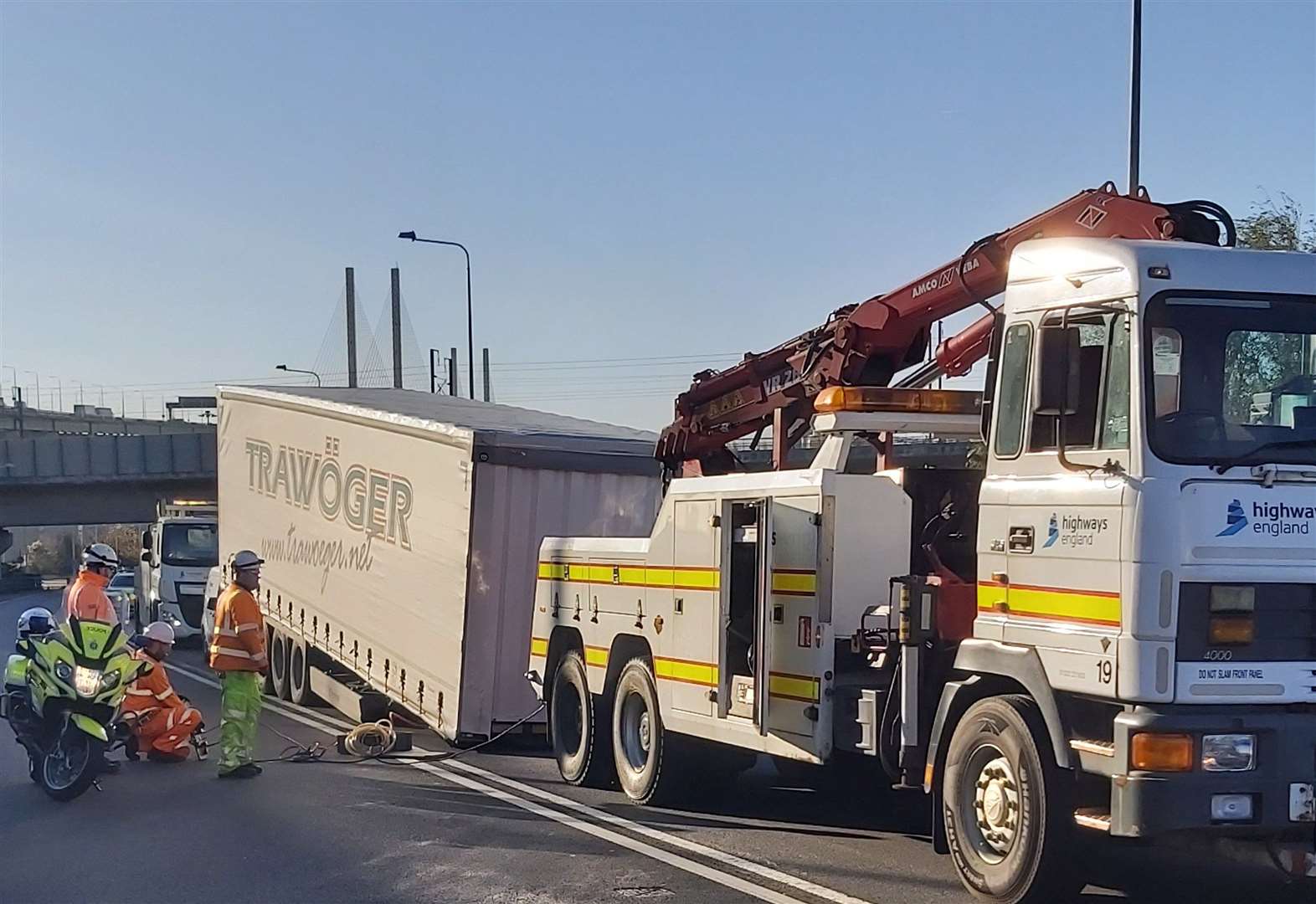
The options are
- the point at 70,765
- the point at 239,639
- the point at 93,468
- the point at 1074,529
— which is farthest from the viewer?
the point at 93,468

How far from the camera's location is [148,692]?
13133 mm

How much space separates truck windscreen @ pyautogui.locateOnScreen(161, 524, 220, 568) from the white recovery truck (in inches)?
818

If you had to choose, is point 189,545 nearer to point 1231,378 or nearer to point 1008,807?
point 1008,807

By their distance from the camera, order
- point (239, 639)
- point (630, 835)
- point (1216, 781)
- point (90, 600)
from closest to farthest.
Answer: point (1216, 781)
point (630, 835)
point (239, 639)
point (90, 600)

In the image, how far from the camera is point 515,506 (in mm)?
13516

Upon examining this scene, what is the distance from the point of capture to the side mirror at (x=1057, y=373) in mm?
7055

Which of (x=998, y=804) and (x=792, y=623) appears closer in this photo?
(x=998, y=804)

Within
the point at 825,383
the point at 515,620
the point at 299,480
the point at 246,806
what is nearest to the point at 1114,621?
the point at 825,383

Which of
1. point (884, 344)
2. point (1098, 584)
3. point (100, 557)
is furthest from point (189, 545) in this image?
point (1098, 584)

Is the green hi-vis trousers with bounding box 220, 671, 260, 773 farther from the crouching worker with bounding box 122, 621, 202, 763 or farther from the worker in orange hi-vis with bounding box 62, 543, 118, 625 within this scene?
the worker in orange hi-vis with bounding box 62, 543, 118, 625

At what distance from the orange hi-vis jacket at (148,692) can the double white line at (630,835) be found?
216 centimetres

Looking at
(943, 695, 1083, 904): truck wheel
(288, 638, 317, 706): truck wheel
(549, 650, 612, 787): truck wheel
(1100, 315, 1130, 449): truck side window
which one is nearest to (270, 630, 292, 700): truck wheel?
(288, 638, 317, 706): truck wheel

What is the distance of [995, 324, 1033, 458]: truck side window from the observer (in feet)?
24.7

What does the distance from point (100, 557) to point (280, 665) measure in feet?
20.3
